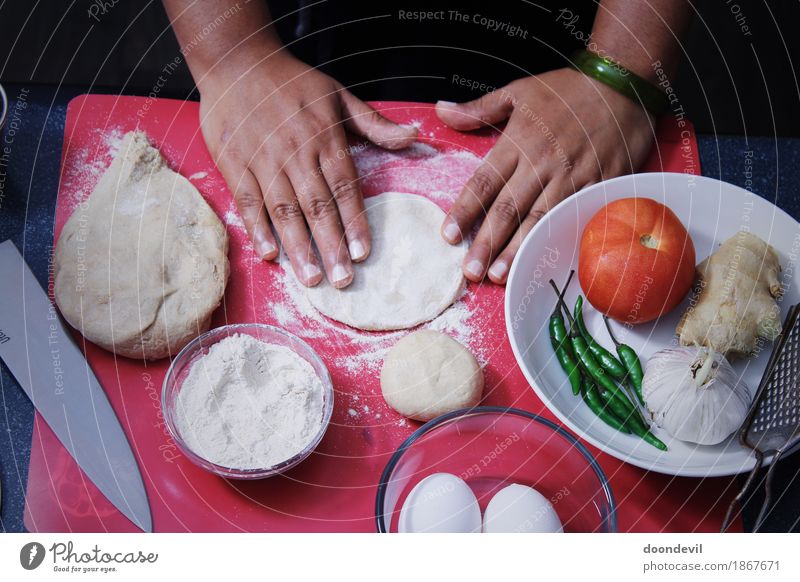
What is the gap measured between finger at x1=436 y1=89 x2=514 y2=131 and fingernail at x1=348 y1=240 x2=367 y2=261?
0.28 meters

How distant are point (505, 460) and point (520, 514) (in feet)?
0.36

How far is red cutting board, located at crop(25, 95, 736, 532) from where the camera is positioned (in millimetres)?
869

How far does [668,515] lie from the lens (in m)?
0.91

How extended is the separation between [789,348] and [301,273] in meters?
0.63

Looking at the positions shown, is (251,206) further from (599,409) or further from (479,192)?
(599,409)

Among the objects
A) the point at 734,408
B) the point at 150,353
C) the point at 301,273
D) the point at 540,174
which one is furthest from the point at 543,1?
the point at 150,353

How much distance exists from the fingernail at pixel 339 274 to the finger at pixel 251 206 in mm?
93

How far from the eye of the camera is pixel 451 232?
1045 mm
